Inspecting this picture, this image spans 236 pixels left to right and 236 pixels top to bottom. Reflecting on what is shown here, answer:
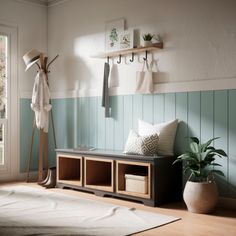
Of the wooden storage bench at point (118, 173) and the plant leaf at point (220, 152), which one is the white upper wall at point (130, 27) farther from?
the wooden storage bench at point (118, 173)

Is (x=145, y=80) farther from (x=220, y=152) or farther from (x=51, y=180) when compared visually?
(x=51, y=180)

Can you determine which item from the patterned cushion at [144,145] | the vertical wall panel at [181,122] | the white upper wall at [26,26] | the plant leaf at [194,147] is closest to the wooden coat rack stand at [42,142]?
the white upper wall at [26,26]

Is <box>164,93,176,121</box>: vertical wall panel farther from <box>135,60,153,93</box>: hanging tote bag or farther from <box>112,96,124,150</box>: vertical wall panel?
<box>112,96,124,150</box>: vertical wall panel

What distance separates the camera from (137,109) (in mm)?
A: 4793

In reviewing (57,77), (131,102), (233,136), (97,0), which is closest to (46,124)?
(57,77)

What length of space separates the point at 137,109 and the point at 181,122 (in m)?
0.65

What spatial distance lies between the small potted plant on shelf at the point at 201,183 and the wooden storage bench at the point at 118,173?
269 mm

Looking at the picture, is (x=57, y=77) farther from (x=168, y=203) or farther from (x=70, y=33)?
(x=168, y=203)

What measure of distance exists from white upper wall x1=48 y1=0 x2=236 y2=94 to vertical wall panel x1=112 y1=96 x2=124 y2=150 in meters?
0.15

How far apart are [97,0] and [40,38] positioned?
3.87 ft

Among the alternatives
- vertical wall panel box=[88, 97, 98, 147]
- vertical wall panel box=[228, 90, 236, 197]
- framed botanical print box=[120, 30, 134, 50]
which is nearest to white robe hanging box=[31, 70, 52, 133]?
vertical wall panel box=[88, 97, 98, 147]

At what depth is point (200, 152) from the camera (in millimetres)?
3857

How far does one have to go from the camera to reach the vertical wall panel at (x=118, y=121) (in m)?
4.97

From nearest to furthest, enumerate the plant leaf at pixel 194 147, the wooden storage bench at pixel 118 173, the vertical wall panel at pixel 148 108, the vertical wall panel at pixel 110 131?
1. the plant leaf at pixel 194 147
2. the wooden storage bench at pixel 118 173
3. the vertical wall panel at pixel 148 108
4. the vertical wall panel at pixel 110 131
